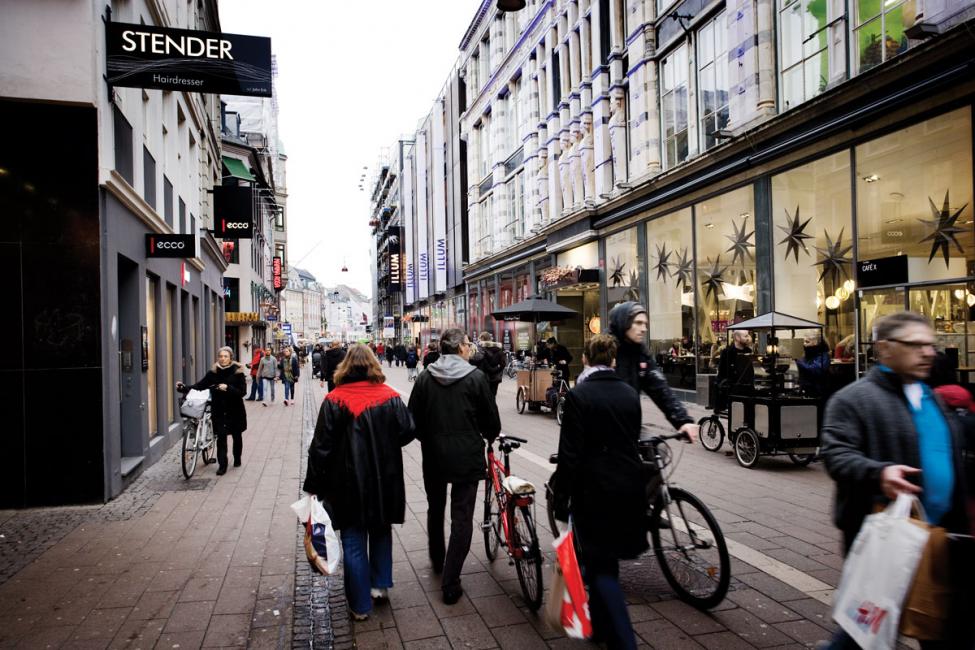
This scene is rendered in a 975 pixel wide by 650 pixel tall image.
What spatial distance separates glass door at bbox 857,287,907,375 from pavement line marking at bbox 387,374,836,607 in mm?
8195

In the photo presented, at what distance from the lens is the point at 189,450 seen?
31.6 feet

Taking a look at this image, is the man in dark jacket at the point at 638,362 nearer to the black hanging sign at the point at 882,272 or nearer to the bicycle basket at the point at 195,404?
the bicycle basket at the point at 195,404

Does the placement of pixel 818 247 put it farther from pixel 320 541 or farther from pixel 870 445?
pixel 320 541

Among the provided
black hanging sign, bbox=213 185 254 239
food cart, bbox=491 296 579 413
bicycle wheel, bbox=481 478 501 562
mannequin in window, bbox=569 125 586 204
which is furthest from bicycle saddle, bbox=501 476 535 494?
mannequin in window, bbox=569 125 586 204

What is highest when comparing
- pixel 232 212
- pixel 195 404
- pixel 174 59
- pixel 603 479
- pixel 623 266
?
pixel 232 212

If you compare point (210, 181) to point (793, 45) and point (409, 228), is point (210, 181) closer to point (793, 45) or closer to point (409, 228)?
point (793, 45)

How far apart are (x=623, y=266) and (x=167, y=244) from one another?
1578 cm

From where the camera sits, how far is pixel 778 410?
953cm

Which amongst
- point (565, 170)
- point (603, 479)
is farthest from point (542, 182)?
point (603, 479)

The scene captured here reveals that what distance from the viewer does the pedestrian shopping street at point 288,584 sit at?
4332 mm

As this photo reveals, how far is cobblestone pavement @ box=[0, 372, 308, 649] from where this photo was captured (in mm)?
4477

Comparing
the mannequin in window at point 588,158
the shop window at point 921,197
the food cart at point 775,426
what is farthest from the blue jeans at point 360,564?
the mannequin in window at point 588,158

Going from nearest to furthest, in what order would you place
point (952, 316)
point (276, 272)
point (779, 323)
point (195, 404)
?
point (195, 404) < point (779, 323) < point (952, 316) < point (276, 272)

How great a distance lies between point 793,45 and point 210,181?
16.1m
